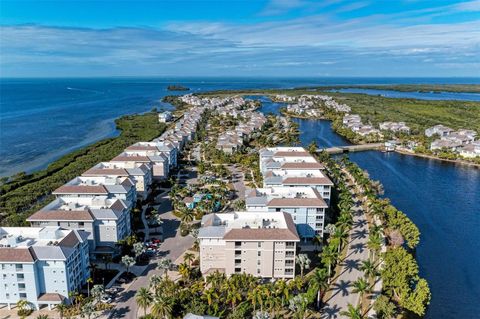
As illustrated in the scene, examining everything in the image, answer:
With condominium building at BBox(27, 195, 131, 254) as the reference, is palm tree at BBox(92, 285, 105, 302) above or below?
below

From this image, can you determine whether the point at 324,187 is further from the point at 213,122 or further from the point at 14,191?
the point at 213,122

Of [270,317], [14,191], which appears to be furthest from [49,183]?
[270,317]

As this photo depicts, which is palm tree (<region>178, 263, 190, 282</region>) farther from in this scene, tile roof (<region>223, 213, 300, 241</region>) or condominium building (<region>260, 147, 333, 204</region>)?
condominium building (<region>260, 147, 333, 204</region>)

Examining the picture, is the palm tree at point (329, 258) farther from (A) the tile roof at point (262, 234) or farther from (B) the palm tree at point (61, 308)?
(B) the palm tree at point (61, 308)

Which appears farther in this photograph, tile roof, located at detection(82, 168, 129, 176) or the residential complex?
the residential complex

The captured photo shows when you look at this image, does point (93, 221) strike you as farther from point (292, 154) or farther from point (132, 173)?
point (292, 154)

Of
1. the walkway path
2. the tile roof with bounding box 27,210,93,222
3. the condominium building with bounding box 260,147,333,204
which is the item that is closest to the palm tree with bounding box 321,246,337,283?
the walkway path
